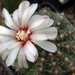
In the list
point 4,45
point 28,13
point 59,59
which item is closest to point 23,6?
point 28,13

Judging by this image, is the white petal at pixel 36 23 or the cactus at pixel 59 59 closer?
the white petal at pixel 36 23

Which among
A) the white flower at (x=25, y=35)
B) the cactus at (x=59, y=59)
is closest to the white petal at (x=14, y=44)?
the white flower at (x=25, y=35)

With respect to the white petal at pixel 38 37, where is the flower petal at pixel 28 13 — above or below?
above

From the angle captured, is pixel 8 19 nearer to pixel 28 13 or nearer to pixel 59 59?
pixel 28 13

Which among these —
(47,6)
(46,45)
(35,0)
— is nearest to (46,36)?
(46,45)

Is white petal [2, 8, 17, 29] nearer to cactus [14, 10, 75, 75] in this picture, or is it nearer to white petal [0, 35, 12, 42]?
white petal [0, 35, 12, 42]

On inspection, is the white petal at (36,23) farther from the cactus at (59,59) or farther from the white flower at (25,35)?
the cactus at (59,59)

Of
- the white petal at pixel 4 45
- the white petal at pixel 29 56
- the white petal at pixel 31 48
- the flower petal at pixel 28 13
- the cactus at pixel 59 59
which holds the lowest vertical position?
the cactus at pixel 59 59

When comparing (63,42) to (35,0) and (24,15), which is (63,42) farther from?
(35,0)
